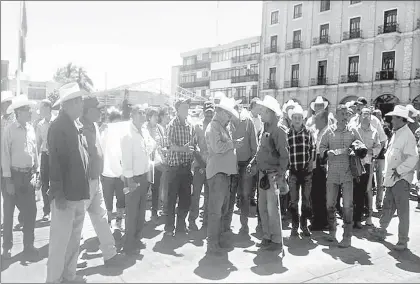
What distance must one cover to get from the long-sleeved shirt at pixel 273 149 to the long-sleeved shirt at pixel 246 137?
0.78 m

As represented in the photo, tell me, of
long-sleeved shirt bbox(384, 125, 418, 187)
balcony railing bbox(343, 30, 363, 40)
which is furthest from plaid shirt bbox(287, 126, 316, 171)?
balcony railing bbox(343, 30, 363, 40)

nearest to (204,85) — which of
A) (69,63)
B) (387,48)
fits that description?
(69,63)

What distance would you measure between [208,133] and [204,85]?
1967 inches

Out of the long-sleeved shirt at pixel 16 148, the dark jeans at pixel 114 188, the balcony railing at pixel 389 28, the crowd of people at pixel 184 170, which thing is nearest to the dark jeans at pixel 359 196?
the crowd of people at pixel 184 170

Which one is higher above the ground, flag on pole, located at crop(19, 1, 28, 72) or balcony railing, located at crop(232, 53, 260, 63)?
balcony railing, located at crop(232, 53, 260, 63)

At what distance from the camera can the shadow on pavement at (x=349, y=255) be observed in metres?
4.64

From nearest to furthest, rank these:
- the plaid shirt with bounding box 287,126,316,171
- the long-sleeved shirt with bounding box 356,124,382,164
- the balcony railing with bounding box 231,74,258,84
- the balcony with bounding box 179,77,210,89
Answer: the plaid shirt with bounding box 287,126,316,171 → the long-sleeved shirt with bounding box 356,124,382,164 → the balcony railing with bounding box 231,74,258,84 → the balcony with bounding box 179,77,210,89

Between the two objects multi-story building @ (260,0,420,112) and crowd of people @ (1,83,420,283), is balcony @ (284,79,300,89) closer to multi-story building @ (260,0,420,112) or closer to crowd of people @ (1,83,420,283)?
multi-story building @ (260,0,420,112)

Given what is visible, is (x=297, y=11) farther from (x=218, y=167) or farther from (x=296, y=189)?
(x=218, y=167)

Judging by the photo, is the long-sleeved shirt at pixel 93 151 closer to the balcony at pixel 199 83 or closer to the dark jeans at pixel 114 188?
the dark jeans at pixel 114 188

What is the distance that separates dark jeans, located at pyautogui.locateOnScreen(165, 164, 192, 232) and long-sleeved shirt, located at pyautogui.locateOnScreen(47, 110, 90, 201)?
192cm

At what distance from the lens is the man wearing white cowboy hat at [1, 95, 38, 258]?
4.47m

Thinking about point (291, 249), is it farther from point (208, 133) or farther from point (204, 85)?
point (204, 85)

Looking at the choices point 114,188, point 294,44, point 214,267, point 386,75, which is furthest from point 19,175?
point 294,44
